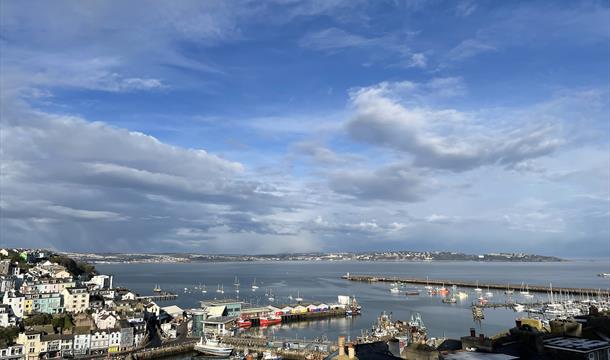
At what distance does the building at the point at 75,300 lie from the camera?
176 feet

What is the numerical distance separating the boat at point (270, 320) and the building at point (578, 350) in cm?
5038

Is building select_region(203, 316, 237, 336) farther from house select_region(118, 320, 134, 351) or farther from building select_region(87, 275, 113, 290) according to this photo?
building select_region(87, 275, 113, 290)

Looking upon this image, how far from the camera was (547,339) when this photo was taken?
1664cm

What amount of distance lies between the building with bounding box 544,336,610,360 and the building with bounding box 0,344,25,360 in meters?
38.5

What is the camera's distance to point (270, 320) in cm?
6272

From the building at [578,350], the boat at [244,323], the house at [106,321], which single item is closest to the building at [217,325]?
the boat at [244,323]

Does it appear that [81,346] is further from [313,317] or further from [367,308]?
[367,308]

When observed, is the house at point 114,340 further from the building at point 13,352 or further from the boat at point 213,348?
the boat at point 213,348

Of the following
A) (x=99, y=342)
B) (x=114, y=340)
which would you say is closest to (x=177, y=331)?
(x=114, y=340)

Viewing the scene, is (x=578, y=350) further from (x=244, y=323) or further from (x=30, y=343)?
(x=244, y=323)

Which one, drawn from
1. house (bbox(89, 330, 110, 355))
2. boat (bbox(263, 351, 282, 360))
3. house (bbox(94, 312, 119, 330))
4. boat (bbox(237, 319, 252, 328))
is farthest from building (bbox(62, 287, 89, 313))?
boat (bbox(263, 351, 282, 360))

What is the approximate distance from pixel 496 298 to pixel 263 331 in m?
55.0

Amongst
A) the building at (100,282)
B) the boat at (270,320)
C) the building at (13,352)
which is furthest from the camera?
the building at (100,282)

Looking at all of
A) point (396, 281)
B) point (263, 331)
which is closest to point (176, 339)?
point (263, 331)
